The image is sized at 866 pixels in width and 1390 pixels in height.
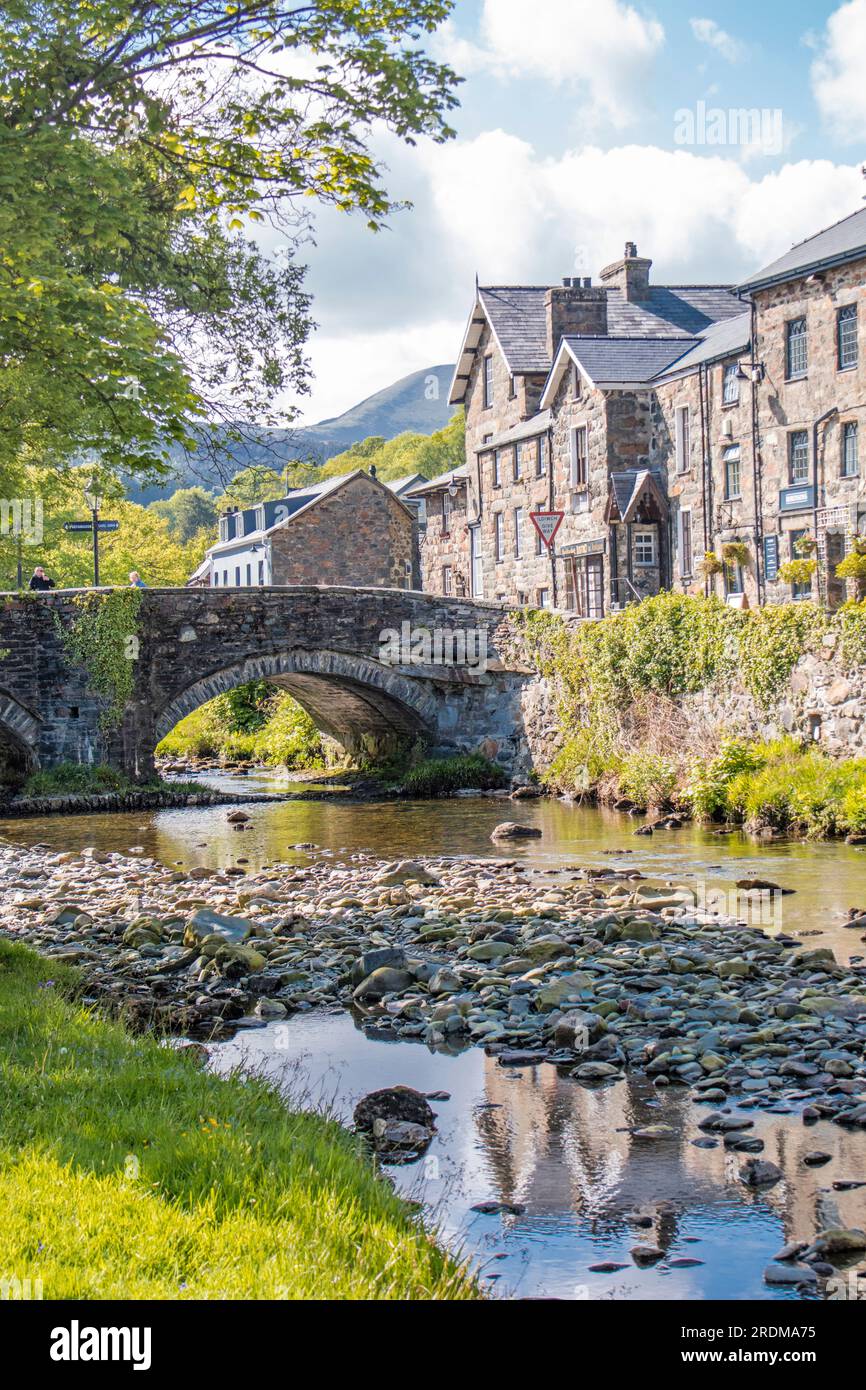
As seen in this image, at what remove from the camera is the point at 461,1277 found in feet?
16.2

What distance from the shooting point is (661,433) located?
38094mm

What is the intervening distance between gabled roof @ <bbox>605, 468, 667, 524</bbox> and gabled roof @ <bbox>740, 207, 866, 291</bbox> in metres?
6.24

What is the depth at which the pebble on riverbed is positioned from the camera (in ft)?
28.8

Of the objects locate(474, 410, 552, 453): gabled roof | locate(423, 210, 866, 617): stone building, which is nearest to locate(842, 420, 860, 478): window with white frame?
locate(423, 210, 866, 617): stone building

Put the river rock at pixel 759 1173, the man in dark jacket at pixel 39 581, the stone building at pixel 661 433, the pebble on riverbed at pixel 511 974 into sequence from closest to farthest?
1. the river rock at pixel 759 1173
2. the pebble on riverbed at pixel 511 974
3. the man in dark jacket at pixel 39 581
4. the stone building at pixel 661 433

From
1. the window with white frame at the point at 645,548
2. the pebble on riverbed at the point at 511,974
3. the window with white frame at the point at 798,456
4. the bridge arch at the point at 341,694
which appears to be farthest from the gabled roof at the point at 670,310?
the pebble on riverbed at the point at 511,974

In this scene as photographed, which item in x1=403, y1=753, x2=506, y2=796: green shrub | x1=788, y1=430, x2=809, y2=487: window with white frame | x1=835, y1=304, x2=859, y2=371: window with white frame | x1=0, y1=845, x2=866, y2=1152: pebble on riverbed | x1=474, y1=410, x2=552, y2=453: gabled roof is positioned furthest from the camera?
x1=474, y1=410, x2=552, y2=453: gabled roof

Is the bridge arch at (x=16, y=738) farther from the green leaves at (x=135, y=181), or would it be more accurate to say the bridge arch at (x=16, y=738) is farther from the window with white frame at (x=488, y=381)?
the window with white frame at (x=488, y=381)

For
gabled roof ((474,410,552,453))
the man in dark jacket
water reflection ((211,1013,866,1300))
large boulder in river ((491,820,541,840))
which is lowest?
water reflection ((211,1013,866,1300))

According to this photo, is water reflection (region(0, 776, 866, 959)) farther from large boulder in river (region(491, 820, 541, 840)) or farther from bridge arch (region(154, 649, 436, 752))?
bridge arch (region(154, 649, 436, 752))

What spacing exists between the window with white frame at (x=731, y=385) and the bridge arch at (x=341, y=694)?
11695 mm

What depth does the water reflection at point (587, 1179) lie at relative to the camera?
5.80 metres
